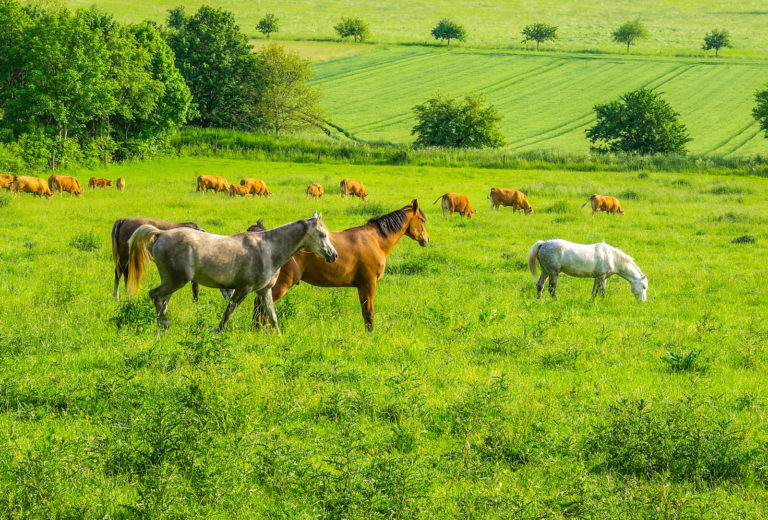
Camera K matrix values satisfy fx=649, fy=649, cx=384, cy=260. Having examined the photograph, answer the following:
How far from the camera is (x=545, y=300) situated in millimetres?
13562

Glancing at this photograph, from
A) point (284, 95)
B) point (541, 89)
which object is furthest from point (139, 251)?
point (541, 89)

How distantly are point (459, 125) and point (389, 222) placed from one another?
2168 inches

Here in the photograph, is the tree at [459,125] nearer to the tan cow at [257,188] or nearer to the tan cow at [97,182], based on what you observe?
the tan cow at [257,188]

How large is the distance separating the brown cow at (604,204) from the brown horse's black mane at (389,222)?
19050 millimetres

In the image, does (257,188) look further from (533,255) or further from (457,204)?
(533,255)

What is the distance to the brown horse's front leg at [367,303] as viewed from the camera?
10.7 m

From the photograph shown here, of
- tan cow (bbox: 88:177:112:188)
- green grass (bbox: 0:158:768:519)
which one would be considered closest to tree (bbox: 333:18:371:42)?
tan cow (bbox: 88:177:112:188)

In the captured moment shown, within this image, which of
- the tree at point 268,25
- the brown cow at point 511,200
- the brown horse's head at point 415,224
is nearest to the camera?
the brown horse's head at point 415,224

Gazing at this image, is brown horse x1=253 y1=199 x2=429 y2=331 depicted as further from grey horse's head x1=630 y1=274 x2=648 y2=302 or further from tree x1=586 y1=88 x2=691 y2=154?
tree x1=586 y1=88 x2=691 y2=154

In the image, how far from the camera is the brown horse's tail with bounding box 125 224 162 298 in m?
9.70

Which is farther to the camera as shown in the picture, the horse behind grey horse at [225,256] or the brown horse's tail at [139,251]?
the brown horse's tail at [139,251]

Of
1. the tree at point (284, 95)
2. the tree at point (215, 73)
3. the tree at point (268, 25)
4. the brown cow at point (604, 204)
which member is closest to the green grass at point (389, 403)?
the brown cow at point (604, 204)

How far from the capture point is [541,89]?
89250 mm

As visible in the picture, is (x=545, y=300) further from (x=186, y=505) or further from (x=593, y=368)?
(x=186, y=505)
